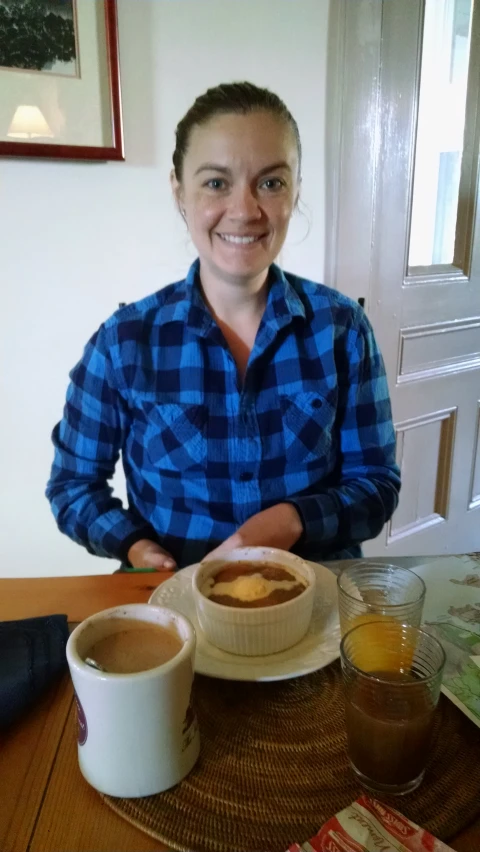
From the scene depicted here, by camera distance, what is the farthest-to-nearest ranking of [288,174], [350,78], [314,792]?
[350,78], [288,174], [314,792]

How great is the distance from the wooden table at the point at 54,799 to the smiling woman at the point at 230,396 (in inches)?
16.6

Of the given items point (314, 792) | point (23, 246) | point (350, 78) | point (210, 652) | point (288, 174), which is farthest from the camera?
point (350, 78)

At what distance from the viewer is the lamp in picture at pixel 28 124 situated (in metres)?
1.34

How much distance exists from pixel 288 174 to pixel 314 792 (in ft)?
3.03

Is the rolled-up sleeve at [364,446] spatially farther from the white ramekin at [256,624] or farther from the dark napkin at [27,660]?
the dark napkin at [27,660]

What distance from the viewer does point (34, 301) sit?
4.97 feet

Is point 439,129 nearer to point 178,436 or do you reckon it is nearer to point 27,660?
point 178,436

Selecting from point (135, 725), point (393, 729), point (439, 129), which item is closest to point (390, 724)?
point (393, 729)

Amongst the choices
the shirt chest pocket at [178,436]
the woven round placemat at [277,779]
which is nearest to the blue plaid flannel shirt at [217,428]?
the shirt chest pocket at [178,436]

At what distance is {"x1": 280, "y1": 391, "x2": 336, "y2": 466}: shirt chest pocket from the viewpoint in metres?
1.07

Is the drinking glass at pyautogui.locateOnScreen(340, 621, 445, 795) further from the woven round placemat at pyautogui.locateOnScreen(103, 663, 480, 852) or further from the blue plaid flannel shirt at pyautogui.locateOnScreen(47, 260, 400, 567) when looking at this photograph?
the blue plaid flannel shirt at pyautogui.locateOnScreen(47, 260, 400, 567)

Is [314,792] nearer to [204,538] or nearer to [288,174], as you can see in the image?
[204,538]

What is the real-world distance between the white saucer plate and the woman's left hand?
0.52ft

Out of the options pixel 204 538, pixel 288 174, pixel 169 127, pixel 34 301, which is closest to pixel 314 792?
pixel 204 538
